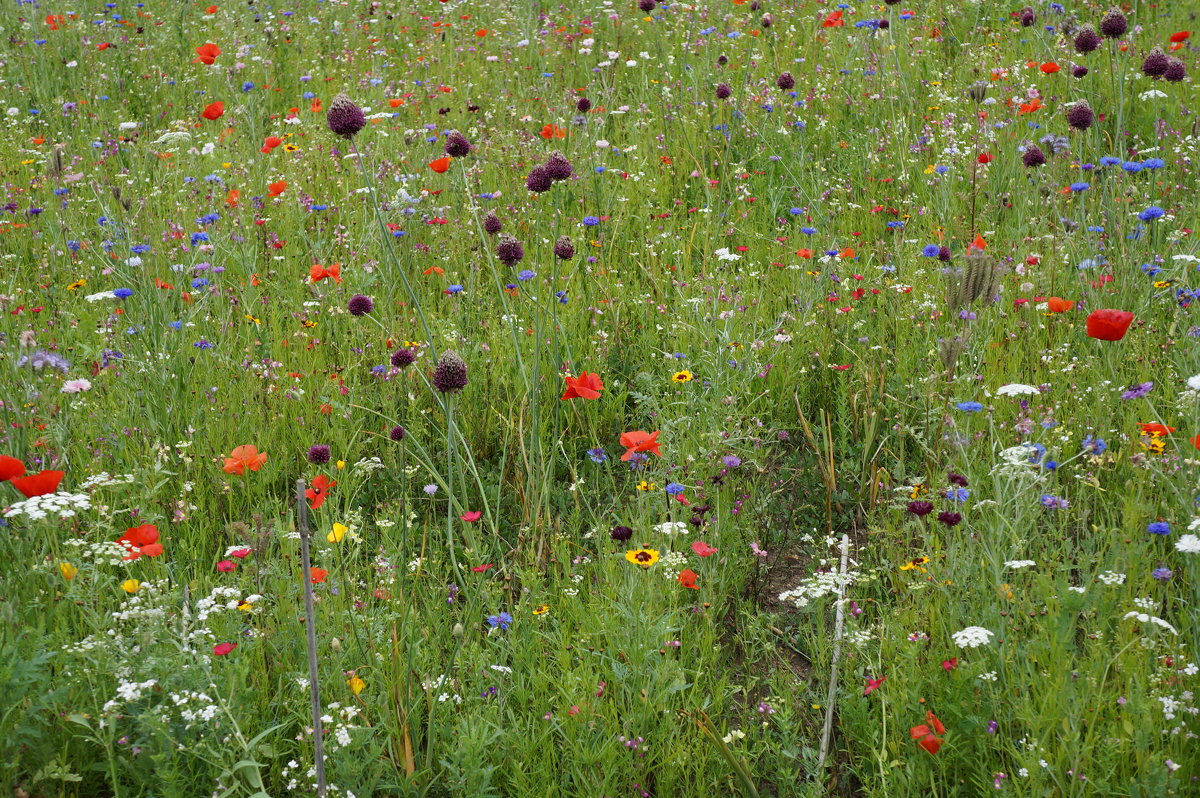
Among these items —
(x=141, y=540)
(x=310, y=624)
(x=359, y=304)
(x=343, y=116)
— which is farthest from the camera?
(x=359, y=304)

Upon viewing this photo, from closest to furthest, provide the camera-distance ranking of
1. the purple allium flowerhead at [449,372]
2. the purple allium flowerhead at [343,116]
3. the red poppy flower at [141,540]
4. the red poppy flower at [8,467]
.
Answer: the red poppy flower at [8,467] < the red poppy flower at [141,540] < the purple allium flowerhead at [449,372] < the purple allium flowerhead at [343,116]

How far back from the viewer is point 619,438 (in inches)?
120

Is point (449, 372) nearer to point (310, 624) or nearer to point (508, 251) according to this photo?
point (508, 251)

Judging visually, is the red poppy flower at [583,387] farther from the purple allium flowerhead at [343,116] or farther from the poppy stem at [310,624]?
the poppy stem at [310,624]

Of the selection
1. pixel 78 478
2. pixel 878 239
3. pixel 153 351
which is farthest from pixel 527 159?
pixel 78 478

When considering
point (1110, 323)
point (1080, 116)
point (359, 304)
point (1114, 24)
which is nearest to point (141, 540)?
point (359, 304)

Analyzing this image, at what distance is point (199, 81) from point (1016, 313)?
544 cm

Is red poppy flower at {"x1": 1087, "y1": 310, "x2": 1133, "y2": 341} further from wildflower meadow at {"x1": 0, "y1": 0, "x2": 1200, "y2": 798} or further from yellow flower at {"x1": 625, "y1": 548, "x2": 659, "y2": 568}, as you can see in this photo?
yellow flower at {"x1": 625, "y1": 548, "x2": 659, "y2": 568}

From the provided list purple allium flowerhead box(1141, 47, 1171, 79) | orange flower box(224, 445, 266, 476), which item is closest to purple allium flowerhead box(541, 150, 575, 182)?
orange flower box(224, 445, 266, 476)

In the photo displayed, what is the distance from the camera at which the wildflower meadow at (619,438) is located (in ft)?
5.94

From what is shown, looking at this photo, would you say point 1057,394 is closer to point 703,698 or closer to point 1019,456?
point 1019,456

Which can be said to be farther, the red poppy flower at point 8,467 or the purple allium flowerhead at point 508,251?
the purple allium flowerhead at point 508,251

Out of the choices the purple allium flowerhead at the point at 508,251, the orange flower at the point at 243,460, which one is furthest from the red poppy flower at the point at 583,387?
the orange flower at the point at 243,460

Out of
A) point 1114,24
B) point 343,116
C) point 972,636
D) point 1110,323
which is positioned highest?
point 343,116
